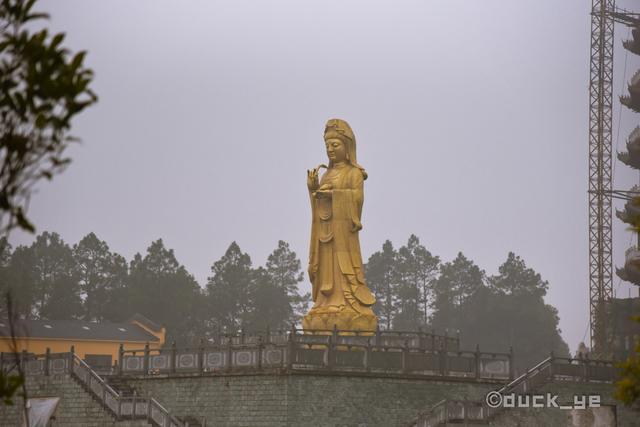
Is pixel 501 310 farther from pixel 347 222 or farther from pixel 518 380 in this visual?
pixel 518 380

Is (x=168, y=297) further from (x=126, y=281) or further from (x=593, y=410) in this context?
(x=593, y=410)

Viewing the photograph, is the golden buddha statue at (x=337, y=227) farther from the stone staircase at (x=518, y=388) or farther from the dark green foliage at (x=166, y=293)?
the dark green foliage at (x=166, y=293)

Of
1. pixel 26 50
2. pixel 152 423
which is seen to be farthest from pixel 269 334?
pixel 26 50

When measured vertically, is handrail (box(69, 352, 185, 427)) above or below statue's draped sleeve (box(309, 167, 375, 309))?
below

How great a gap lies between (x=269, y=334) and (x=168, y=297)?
37.2 m

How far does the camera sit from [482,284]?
78000mm

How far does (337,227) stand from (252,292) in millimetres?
35944

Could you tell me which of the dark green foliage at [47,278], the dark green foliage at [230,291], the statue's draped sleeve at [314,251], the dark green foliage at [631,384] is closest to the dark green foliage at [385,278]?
the dark green foliage at [230,291]

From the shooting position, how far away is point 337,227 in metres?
35.1

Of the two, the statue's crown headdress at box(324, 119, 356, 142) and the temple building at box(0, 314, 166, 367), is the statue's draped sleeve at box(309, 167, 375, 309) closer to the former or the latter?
the statue's crown headdress at box(324, 119, 356, 142)

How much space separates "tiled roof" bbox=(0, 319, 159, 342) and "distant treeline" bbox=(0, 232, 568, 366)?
6845 millimetres

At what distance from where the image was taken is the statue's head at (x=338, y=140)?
3512 cm

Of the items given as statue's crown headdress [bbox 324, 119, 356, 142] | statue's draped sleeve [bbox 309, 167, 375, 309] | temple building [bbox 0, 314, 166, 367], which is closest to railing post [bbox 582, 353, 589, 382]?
statue's draped sleeve [bbox 309, 167, 375, 309]

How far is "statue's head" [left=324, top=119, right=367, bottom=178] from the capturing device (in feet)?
115
